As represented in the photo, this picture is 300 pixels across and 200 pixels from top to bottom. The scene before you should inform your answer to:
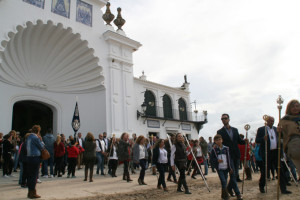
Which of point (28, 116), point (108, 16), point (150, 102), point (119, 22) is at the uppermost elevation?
point (108, 16)

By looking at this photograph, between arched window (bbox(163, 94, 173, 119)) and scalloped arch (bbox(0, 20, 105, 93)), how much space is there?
26.7ft

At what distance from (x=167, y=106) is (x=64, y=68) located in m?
10.4

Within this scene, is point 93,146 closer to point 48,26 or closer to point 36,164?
point 36,164

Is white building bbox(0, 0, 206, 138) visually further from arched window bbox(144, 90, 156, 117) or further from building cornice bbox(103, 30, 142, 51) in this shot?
arched window bbox(144, 90, 156, 117)

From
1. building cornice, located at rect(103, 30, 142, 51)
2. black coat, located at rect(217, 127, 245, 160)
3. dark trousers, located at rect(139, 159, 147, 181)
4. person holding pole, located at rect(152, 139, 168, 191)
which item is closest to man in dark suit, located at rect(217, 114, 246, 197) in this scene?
black coat, located at rect(217, 127, 245, 160)

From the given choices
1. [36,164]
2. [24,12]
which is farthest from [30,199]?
[24,12]

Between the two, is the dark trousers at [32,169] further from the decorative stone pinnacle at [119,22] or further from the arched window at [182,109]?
the arched window at [182,109]

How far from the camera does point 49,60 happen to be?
1502cm

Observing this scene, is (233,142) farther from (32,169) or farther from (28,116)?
(28,116)

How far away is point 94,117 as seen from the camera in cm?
1592

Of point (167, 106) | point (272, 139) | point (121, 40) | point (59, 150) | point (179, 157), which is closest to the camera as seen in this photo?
point (272, 139)

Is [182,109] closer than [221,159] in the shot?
No

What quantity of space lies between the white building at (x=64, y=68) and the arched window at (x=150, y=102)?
232cm

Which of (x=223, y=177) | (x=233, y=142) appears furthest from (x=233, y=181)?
(x=233, y=142)
